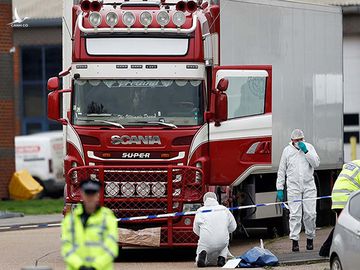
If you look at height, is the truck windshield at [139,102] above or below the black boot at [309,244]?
above

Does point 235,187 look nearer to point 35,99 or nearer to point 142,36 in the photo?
point 142,36

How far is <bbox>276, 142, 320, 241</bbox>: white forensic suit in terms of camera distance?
790 inches

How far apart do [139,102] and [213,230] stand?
7.82 ft

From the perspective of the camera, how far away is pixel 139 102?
64.0ft

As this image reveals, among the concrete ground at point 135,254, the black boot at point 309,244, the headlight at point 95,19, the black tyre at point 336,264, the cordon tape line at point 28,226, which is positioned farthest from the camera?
the cordon tape line at point 28,226

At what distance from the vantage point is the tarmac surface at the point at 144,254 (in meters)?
19.0

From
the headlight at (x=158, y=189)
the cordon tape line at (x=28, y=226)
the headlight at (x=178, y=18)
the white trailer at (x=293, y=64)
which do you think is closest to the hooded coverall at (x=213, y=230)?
the headlight at (x=158, y=189)

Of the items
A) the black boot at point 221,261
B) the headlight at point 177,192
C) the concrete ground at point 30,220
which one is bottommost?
the concrete ground at point 30,220

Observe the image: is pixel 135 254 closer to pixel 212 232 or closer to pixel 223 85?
pixel 212 232

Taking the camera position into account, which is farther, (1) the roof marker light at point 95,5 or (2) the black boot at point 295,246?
(2) the black boot at point 295,246

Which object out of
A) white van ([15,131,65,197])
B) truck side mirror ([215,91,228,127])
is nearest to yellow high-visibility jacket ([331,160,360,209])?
truck side mirror ([215,91,228,127])

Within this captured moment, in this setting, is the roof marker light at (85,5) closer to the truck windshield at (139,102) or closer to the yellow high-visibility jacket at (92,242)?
the truck windshield at (139,102)

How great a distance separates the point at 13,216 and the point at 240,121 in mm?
12643

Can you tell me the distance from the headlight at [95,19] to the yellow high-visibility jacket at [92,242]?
8927mm
